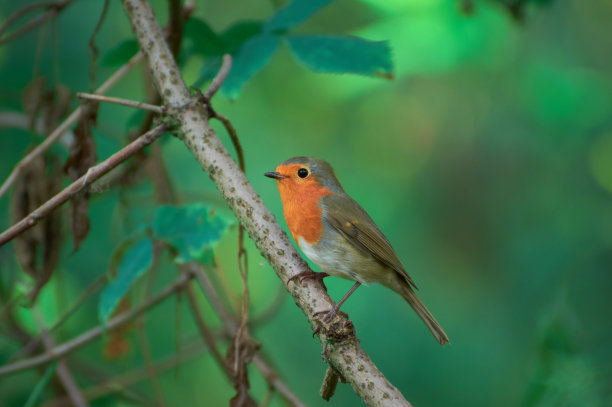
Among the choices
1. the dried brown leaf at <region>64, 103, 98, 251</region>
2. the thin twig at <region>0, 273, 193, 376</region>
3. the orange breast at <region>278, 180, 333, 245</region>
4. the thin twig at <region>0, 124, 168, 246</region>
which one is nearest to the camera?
the thin twig at <region>0, 124, 168, 246</region>

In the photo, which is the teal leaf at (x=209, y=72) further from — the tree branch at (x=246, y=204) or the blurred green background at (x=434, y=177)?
the blurred green background at (x=434, y=177)

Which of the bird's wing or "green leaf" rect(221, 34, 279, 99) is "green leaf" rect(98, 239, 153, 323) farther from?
the bird's wing

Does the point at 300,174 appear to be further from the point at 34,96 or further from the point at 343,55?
the point at 34,96

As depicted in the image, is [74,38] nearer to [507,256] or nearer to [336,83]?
[336,83]

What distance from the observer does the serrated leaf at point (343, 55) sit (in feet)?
6.23

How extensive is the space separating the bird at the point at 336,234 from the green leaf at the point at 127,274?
0.79 meters

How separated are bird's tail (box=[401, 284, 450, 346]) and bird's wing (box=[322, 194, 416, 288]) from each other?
4.4 inches

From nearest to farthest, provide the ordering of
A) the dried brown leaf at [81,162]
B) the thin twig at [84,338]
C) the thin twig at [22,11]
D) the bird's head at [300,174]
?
1. the dried brown leaf at [81,162]
2. the thin twig at [22,11]
3. the thin twig at [84,338]
4. the bird's head at [300,174]

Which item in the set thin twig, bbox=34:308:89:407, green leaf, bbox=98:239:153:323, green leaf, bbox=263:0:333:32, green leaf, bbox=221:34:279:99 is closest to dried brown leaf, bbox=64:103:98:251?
green leaf, bbox=98:239:153:323

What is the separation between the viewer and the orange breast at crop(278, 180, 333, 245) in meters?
2.50

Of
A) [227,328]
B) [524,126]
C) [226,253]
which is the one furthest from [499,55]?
[227,328]

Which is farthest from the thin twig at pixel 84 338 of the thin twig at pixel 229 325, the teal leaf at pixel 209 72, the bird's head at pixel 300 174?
the teal leaf at pixel 209 72


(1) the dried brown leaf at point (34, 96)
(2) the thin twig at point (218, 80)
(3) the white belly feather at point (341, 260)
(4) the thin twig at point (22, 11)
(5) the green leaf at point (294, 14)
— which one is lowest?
(3) the white belly feather at point (341, 260)

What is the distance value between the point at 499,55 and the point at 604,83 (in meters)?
0.80
